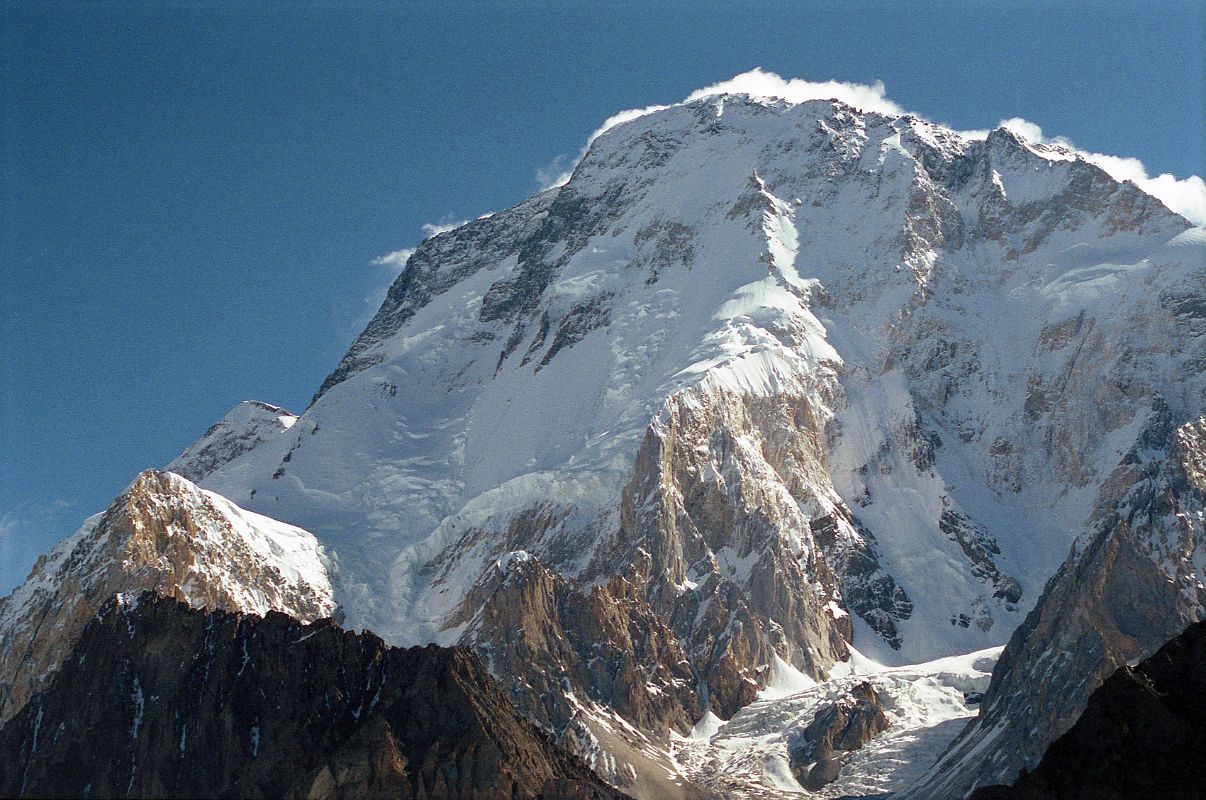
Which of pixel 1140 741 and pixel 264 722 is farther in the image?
pixel 264 722

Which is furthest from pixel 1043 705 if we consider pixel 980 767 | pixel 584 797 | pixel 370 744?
pixel 370 744

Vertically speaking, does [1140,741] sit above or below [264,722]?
below

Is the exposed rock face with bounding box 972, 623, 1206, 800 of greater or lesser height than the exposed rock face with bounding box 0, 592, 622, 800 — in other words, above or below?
below

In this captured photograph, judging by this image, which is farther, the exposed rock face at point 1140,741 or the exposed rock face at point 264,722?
the exposed rock face at point 264,722

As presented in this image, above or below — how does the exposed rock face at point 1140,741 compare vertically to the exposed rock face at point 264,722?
below

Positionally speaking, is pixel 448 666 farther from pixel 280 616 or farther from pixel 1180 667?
pixel 1180 667
